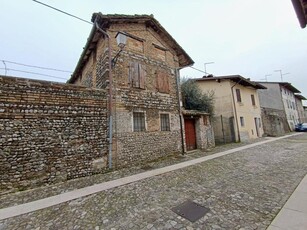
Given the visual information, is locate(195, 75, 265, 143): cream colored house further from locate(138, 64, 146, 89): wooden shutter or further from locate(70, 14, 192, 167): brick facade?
locate(138, 64, 146, 89): wooden shutter

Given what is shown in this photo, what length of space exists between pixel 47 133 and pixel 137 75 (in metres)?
5.06

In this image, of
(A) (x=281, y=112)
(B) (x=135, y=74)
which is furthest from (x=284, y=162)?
(A) (x=281, y=112)

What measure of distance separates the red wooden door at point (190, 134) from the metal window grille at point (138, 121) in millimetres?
3928

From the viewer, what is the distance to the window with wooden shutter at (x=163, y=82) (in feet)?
32.9

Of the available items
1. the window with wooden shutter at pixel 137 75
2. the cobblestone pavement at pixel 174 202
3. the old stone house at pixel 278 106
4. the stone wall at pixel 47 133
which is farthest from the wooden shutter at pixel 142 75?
the old stone house at pixel 278 106

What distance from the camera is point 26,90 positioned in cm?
589

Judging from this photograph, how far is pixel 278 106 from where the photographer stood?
26.3 metres

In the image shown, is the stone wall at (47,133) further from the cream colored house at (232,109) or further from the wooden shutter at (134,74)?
the cream colored house at (232,109)

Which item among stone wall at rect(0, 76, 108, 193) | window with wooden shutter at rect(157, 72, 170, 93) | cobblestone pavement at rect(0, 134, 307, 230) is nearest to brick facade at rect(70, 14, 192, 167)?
window with wooden shutter at rect(157, 72, 170, 93)

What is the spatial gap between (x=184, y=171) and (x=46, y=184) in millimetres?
5058

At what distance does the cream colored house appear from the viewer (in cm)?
1552

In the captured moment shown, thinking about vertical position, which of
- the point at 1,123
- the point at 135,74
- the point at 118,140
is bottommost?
the point at 118,140

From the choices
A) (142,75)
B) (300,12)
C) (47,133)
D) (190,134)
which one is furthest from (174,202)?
(190,134)

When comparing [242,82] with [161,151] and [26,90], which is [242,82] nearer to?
[161,151]
